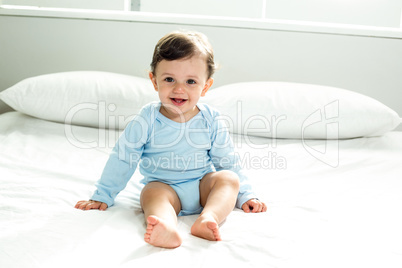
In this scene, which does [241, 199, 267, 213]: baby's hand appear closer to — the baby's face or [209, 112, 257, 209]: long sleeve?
[209, 112, 257, 209]: long sleeve

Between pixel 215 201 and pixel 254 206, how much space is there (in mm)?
139

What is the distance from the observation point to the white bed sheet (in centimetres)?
75

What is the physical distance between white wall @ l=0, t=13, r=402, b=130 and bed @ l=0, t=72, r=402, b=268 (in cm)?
33

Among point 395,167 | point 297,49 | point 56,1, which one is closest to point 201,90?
point 395,167

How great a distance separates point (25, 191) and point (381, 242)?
0.87m

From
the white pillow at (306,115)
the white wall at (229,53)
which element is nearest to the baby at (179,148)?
the white pillow at (306,115)

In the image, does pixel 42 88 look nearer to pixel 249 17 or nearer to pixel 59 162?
pixel 59 162

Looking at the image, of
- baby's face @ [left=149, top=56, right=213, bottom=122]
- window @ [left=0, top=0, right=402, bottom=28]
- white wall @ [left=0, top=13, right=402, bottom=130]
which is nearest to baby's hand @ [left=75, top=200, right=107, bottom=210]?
baby's face @ [left=149, top=56, right=213, bottom=122]

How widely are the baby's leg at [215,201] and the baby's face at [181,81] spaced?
215 mm

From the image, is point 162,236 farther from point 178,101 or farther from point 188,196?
point 178,101

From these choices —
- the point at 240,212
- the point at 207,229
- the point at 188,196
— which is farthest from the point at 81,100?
the point at 207,229

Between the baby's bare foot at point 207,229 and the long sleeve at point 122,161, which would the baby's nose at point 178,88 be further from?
the baby's bare foot at point 207,229

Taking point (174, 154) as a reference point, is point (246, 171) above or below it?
below

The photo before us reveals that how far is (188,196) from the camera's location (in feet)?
3.51
